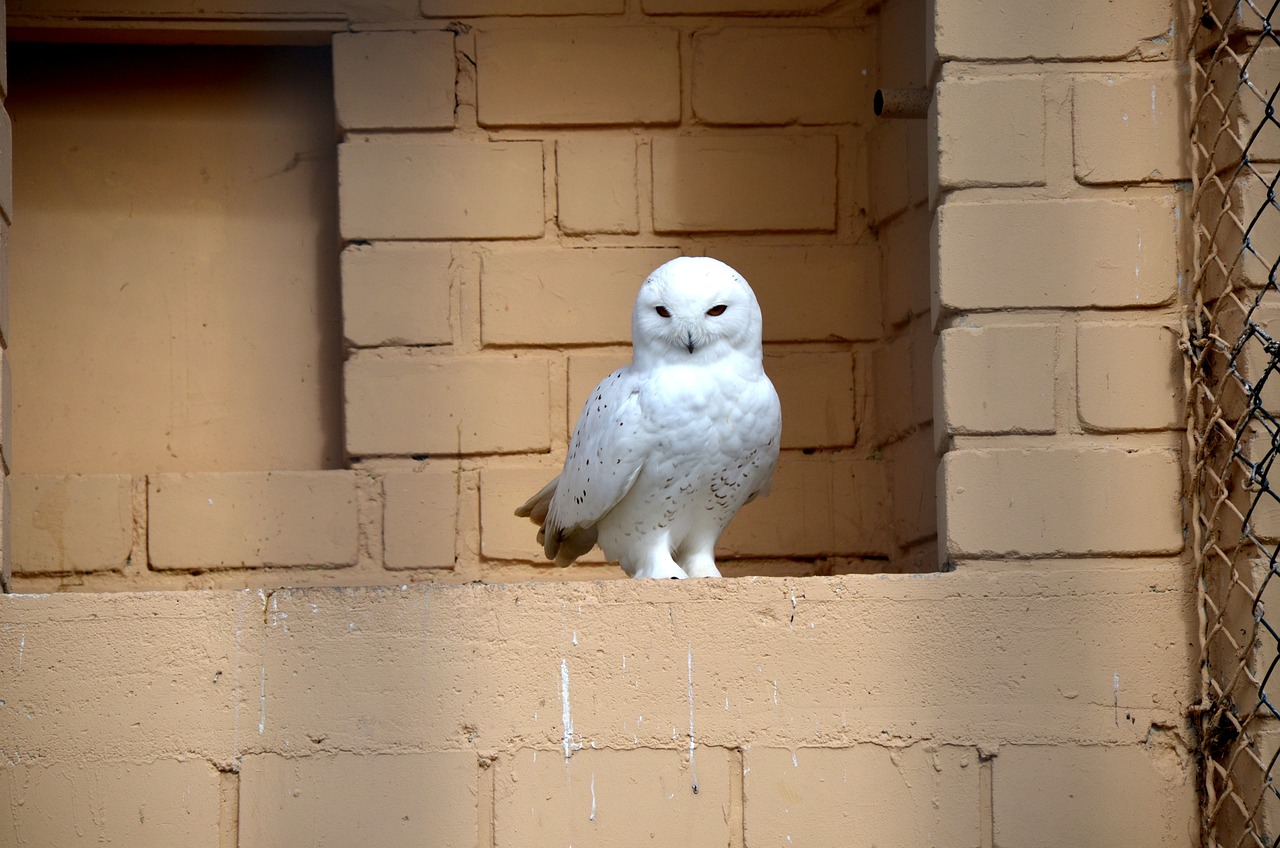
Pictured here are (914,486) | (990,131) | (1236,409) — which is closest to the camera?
(1236,409)

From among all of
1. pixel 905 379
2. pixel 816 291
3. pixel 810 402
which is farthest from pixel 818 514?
pixel 816 291

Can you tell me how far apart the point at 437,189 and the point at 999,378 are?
4.18ft

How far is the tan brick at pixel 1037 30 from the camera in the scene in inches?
105

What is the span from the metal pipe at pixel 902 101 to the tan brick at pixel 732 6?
62 centimetres

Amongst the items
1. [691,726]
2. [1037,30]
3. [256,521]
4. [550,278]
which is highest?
Answer: [1037,30]

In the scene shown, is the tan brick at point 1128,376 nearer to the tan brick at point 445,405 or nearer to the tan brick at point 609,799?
the tan brick at point 609,799

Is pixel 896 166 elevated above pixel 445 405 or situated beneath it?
elevated above

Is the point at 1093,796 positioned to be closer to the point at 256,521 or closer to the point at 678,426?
the point at 678,426

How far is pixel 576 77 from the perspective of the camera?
3438 millimetres

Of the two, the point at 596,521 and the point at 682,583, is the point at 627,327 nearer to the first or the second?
the point at 596,521

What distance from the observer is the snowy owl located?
274 cm

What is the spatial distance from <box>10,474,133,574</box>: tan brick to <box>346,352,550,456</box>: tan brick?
0.47 meters

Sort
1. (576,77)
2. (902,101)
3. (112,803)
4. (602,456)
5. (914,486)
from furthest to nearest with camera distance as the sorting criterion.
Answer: (576,77), (914,486), (902,101), (602,456), (112,803)

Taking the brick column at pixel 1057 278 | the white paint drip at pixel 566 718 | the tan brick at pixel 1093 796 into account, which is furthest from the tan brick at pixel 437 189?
the tan brick at pixel 1093 796
